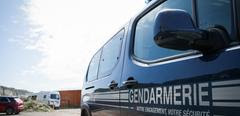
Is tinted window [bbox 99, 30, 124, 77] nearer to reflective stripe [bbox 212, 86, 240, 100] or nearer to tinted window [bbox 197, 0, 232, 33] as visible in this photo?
tinted window [bbox 197, 0, 232, 33]

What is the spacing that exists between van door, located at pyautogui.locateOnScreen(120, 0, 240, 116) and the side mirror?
0.17 feet

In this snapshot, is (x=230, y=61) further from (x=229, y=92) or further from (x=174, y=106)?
(x=174, y=106)

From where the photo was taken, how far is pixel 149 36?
139 inches

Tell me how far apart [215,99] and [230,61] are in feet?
0.75

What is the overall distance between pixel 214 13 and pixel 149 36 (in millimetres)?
1051

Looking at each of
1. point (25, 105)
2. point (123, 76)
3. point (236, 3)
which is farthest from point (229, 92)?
point (25, 105)

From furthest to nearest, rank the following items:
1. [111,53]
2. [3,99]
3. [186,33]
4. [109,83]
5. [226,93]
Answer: [3,99] < [111,53] < [109,83] < [186,33] < [226,93]

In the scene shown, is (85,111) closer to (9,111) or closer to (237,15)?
(237,15)

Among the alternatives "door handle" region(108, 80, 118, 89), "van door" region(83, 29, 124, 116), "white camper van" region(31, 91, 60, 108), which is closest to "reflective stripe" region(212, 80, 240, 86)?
"van door" region(83, 29, 124, 116)

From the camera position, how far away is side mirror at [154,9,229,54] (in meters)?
2.34

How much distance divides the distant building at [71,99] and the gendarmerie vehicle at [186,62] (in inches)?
1801

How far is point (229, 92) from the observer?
2166 mm

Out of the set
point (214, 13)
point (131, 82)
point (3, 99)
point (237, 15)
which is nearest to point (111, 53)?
point (131, 82)

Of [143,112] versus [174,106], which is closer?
[174,106]
